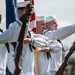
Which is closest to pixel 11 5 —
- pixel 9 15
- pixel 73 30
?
pixel 9 15

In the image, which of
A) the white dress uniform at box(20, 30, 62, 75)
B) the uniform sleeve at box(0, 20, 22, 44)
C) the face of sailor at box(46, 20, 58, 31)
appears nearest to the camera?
the uniform sleeve at box(0, 20, 22, 44)

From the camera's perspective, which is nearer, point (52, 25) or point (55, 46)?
point (55, 46)

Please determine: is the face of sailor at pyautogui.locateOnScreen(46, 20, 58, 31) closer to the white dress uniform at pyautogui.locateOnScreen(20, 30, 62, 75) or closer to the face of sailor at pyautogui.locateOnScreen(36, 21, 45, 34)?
the face of sailor at pyautogui.locateOnScreen(36, 21, 45, 34)

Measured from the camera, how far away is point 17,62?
3.18 m

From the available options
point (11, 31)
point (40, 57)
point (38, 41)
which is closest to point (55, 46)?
point (40, 57)

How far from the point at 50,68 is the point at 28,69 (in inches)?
72.7

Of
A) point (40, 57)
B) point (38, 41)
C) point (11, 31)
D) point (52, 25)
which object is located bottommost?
point (40, 57)

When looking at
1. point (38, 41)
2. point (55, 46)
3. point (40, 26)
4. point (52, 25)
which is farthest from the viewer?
point (52, 25)

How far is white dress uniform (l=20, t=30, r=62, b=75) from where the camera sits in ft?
21.0

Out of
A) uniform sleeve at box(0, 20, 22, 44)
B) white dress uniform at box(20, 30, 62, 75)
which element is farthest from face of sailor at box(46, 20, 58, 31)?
uniform sleeve at box(0, 20, 22, 44)

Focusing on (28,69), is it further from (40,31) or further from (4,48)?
(40,31)

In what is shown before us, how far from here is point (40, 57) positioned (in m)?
8.40

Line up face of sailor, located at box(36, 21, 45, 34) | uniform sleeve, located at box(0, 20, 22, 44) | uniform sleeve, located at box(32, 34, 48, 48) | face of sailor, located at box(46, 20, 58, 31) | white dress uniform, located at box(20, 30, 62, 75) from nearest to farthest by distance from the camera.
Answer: uniform sleeve, located at box(0, 20, 22, 44) → uniform sleeve, located at box(32, 34, 48, 48) → white dress uniform, located at box(20, 30, 62, 75) → face of sailor, located at box(36, 21, 45, 34) → face of sailor, located at box(46, 20, 58, 31)

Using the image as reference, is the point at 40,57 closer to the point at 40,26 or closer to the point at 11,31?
the point at 40,26
